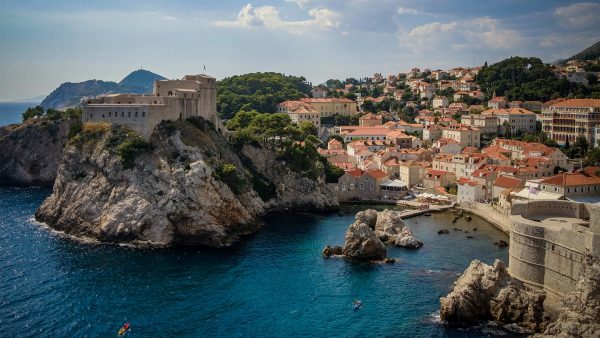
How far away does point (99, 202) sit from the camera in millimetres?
50438

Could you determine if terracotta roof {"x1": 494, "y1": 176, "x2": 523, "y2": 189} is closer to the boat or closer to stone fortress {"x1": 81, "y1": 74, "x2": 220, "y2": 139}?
stone fortress {"x1": 81, "y1": 74, "x2": 220, "y2": 139}

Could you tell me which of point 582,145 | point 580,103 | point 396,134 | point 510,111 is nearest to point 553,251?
point 582,145

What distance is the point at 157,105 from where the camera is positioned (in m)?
55.8

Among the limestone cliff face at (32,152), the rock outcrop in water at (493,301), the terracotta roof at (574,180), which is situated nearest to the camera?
the rock outcrop in water at (493,301)

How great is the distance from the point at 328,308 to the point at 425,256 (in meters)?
12.7

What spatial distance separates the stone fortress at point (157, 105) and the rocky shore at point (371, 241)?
71.7 feet

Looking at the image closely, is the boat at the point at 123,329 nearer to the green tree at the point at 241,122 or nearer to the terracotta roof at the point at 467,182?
the terracotta roof at the point at 467,182

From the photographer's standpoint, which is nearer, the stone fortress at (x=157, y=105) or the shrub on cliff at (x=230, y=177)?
the shrub on cliff at (x=230, y=177)

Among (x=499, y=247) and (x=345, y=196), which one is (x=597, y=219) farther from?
(x=345, y=196)

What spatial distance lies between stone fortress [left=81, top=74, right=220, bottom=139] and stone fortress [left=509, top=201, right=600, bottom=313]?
3406 cm

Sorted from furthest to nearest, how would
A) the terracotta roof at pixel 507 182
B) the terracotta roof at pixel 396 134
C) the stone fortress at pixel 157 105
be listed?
the terracotta roof at pixel 396 134 → the terracotta roof at pixel 507 182 → the stone fortress at pixel 157 105

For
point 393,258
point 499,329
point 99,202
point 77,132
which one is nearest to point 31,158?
point 77,132

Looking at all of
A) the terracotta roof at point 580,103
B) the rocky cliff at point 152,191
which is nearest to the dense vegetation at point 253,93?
the rocky cliff at point 152,191

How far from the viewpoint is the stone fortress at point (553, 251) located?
3155cm
